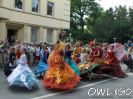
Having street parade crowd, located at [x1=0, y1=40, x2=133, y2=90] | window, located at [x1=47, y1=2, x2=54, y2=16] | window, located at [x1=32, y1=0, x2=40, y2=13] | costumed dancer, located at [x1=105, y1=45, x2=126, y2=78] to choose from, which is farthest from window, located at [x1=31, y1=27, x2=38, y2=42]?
costumed dancer, located at [x1=105, y1=45, x2=126, y2=78]

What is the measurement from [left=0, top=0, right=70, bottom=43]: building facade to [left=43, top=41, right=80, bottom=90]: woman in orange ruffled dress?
12.6m

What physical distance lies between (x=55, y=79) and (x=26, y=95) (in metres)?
1.61

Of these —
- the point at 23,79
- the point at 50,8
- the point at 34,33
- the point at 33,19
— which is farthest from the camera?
the point at 50,8

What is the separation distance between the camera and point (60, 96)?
41.2 feet

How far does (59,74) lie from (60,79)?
261 mm

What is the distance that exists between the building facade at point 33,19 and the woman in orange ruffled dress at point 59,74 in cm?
1258

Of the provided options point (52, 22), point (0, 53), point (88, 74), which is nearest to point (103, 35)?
point (52, 22)

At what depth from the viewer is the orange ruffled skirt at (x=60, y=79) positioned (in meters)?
13.6

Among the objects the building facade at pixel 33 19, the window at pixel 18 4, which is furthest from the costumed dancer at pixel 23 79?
the window at pixel 18 4

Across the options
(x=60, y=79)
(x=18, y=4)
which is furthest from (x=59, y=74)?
(x=18, y=4)

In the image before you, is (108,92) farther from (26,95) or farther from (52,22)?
(52,22)

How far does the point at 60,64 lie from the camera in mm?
14141

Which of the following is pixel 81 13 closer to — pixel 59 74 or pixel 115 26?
pixel 115 26

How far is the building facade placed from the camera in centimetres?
2692
